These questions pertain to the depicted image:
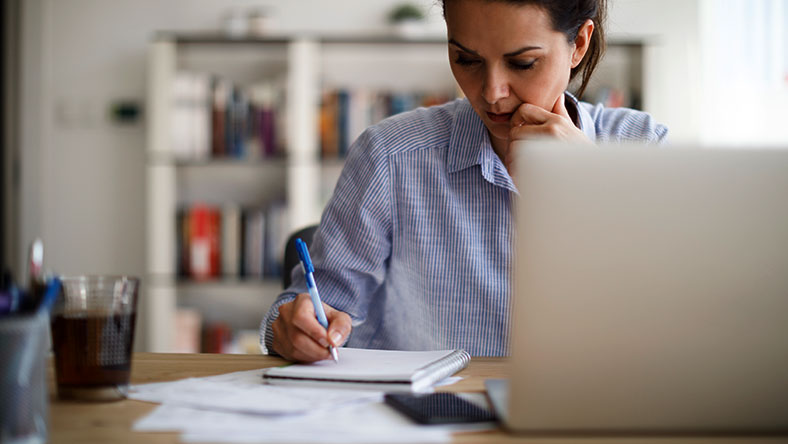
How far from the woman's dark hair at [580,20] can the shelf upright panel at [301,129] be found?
208cm

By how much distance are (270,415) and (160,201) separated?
2929 millimetres

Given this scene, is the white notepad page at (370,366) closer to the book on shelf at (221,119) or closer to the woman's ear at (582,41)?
the woman's ear at (582,41)

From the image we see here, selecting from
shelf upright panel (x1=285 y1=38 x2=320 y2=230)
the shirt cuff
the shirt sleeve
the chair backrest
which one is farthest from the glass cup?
shelf upright panel (x1=285 y1=38 x2=320 y2=230)

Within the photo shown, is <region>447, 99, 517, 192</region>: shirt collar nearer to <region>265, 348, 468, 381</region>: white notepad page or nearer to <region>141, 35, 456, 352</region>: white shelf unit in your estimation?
<region>265, 348, 468, 381</region>: white notepad page

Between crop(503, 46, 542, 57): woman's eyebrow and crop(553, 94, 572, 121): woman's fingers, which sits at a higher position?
crop(503, 46, 542, 57): woman's eyebrow

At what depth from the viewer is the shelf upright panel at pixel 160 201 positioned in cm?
344

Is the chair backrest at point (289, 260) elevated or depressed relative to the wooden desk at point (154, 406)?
elevated

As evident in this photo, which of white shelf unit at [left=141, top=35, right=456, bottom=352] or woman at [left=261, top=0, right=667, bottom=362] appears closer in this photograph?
woman at [left=261, top=0, right=667, bottom=362]

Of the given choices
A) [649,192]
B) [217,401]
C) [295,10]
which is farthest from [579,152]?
[295,10]

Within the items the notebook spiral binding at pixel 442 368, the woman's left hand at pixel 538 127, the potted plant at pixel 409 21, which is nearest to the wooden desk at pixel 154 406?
the notebook spiral binding at pixel 442 368

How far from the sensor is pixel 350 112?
3469mm

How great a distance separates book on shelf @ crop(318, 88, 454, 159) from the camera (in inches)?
136

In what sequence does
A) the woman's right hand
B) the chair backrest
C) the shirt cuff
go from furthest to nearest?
the chair backrest
the shirt cuff
the woman's right hand

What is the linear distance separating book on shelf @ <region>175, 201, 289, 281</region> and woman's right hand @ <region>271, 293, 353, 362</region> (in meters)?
2.47
